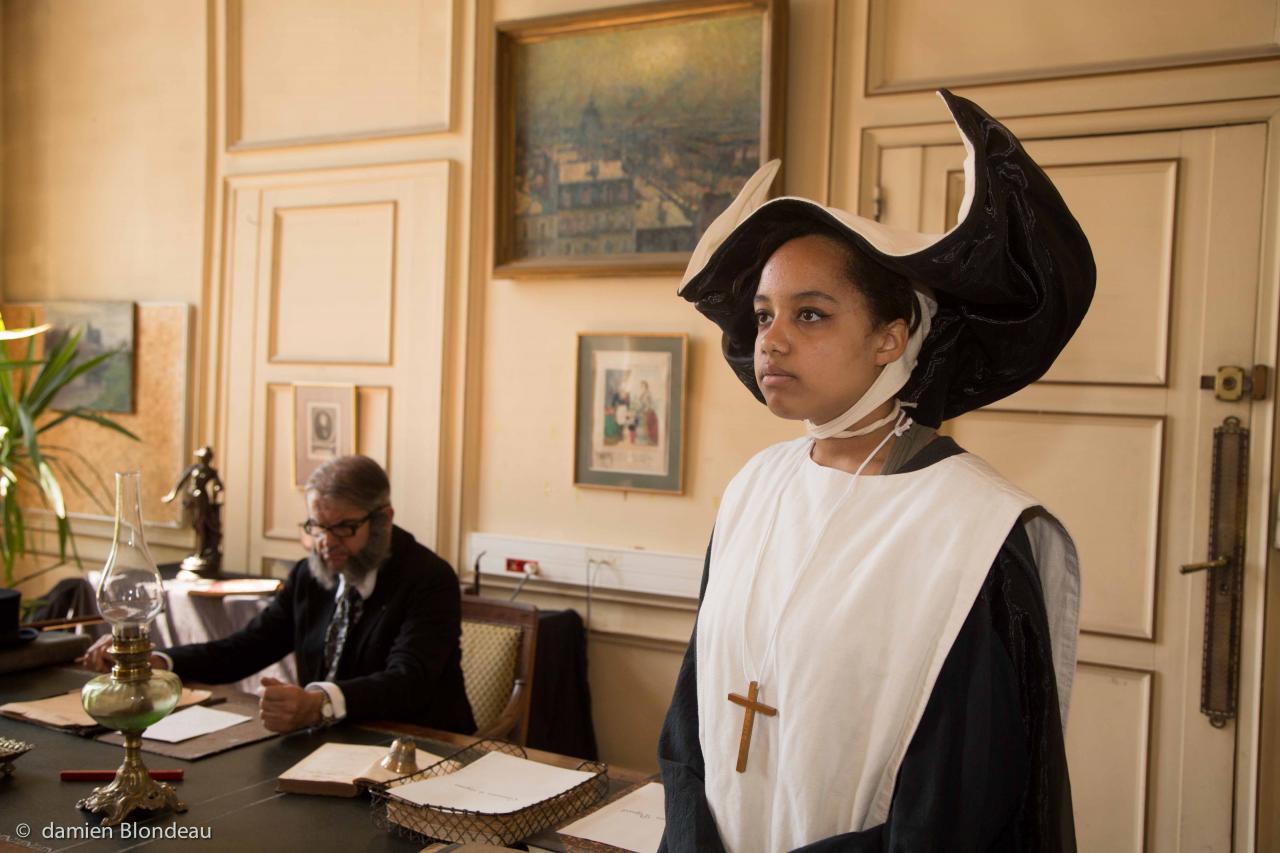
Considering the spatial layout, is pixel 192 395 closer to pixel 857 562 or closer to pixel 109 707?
pixel 109 707

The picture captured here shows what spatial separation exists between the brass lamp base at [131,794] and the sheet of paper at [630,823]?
0.69 m

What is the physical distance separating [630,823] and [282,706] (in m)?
0.88

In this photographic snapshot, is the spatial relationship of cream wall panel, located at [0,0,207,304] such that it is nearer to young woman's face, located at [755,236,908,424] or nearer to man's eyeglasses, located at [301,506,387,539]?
man's eyeglasses, located at [301,506,387,539]

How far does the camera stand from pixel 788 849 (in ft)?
4.57

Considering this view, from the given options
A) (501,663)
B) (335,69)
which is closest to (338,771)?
(501,663)

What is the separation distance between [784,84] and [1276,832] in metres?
2.59

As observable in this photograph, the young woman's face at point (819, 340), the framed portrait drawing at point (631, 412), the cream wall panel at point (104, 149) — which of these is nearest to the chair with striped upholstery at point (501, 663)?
the framed portrait drawing at point (631, 412)

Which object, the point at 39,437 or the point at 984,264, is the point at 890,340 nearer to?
the point at 984,264

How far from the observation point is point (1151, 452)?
10.2ft

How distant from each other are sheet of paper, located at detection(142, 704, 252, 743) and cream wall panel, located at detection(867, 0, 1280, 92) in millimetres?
2557

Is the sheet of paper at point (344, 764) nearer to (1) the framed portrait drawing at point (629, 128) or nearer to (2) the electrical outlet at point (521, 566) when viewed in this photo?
(2) the electrical outlet at point (521, 566)

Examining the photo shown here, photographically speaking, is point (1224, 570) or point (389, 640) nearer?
point (389, 640)

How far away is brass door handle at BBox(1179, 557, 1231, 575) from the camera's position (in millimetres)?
2998

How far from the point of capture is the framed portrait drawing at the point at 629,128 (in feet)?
11.6
